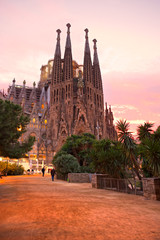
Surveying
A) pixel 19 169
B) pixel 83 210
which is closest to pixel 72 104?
pixel 19 169

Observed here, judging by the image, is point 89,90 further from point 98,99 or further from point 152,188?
point 152,188

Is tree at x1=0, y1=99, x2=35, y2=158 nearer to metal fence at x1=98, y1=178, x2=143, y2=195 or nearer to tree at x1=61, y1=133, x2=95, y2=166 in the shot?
metal fence at x1=98, y1=178, x2=143, y2=195

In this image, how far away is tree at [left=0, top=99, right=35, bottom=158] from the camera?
1527 cm

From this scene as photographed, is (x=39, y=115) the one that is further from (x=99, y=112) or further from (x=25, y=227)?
(x=25, y=227)

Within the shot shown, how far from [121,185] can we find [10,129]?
11498 millimetres

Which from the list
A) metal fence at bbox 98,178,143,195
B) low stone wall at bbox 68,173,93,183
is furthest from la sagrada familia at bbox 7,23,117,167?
metal fence at bbox 98,178,143,195

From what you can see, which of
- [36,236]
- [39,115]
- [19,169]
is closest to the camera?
[36,236]

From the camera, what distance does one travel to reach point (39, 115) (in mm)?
76625

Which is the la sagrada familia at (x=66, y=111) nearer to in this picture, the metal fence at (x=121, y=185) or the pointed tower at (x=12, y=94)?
the pointed tower at (x=12, y=94)

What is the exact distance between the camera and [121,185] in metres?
13.3

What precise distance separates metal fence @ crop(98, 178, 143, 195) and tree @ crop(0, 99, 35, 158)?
8.86 m

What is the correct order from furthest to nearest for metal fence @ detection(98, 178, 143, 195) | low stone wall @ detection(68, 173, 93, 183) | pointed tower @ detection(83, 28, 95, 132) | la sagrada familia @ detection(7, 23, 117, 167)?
pointed tower @ detection(83, 28, 95, 132) < la sagrada familia @ detection(7, 23, 117, 167) < low stone wall @ detection(68, 173, 93, 183) < metal fence @ detection(98, 178, 143, 195)

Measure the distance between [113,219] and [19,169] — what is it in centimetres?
3725

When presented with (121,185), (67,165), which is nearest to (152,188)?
(121,185)
